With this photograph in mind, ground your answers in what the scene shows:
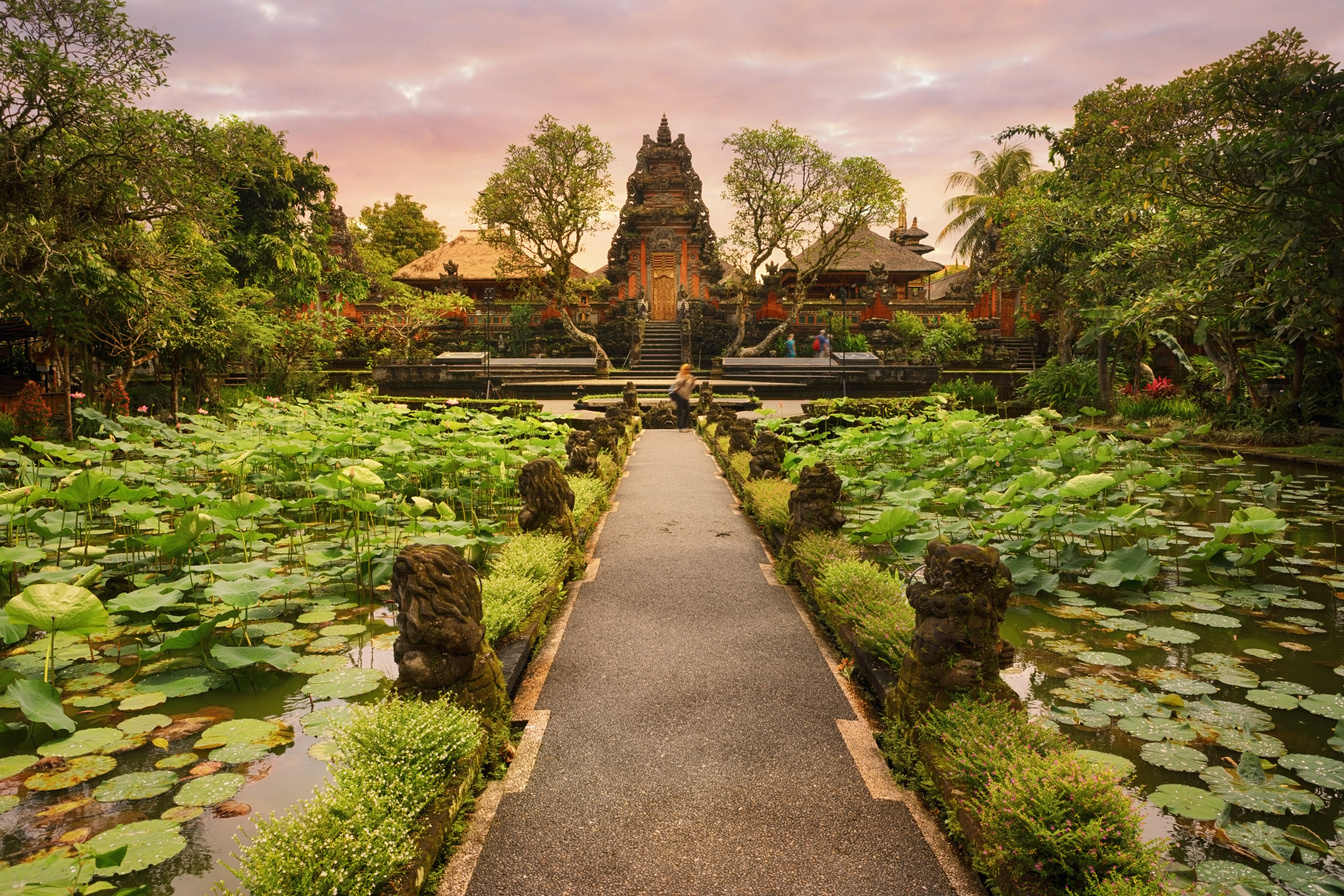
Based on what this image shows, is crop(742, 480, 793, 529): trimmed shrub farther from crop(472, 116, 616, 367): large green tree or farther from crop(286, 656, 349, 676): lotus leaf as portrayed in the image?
crop(472, 116, 616, 367): large green tree

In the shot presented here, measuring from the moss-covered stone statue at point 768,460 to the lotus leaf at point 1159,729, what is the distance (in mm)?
4894

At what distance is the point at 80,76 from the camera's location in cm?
837

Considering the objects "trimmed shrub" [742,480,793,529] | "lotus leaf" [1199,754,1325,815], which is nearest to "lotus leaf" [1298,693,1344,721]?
"lotus leaf" [1199,754,1325,815]

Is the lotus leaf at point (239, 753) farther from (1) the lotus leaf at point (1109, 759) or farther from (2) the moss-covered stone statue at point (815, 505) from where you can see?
(2) the moss-covered stone statue at point (815, 505)

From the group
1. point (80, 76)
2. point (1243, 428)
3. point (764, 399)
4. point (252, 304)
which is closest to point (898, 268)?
point (764, 399)

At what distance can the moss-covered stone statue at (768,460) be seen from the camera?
794 cm

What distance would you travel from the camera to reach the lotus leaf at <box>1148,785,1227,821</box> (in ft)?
8.12

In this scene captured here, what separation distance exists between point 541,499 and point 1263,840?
439cm

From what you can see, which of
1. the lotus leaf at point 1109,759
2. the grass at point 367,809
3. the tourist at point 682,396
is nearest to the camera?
the grass at point 367,809

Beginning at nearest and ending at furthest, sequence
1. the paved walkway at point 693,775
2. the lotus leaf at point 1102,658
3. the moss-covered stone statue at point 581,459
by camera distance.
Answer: the paved walkway at point 693,775 < the lotus leaf at point 1102,658 < the moss-covered stone statue at point 581,459

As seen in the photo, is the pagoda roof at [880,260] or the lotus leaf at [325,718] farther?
the pagoda roof at [880,260]

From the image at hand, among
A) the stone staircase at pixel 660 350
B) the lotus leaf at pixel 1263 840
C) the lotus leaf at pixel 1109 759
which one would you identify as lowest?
the lotus leaf at pixel 1263 840

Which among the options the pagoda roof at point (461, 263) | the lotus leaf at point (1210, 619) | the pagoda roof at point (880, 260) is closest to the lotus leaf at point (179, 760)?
the lotus leaf at point (1210, 619)

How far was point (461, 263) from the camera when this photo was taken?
1231 inches
